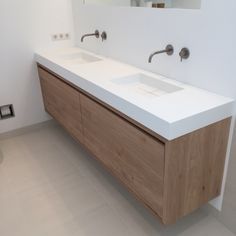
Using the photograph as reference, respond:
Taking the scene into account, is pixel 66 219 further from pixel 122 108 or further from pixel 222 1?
pixel 222 1

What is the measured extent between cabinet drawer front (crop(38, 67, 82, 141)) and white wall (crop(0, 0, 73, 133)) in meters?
0.15

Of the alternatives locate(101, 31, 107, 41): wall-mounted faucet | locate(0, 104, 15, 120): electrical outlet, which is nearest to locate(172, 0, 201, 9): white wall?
locate(101, 31, 107, 41): wall-mounted faucet

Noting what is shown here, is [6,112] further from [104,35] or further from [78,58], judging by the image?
[104,35]

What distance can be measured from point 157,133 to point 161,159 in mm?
130

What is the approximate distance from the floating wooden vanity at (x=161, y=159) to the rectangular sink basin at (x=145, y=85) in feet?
0.81

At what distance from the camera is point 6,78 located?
8.61 ft

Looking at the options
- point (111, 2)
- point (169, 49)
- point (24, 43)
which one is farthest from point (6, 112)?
point (169, 49)

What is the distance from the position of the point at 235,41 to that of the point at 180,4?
0.46m

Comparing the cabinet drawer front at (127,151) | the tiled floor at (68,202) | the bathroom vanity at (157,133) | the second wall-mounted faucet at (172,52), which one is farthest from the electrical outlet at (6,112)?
the second wall-mounted faucet at (172,52)

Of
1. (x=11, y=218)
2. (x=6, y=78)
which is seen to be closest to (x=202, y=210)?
(x=11, y=218)

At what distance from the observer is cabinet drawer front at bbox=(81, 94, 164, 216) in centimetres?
139

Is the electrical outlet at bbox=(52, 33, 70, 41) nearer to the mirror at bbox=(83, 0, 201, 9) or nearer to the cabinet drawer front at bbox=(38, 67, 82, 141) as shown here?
the cabinet drawer front at bbox=(38, 67, 82, 141)

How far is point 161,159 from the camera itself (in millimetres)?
1321

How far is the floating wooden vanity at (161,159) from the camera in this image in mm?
1343
